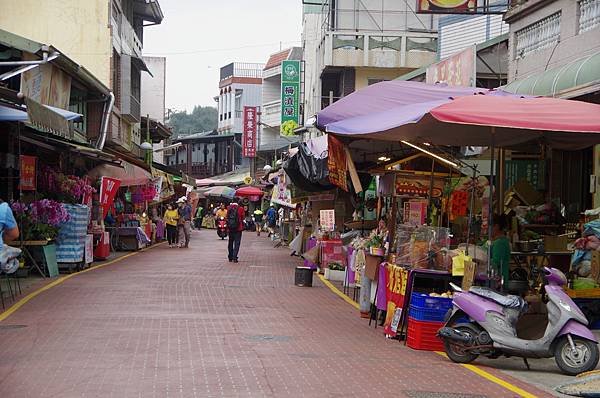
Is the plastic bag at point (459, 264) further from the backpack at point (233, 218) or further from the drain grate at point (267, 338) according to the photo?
the backpack at point (233, 218)

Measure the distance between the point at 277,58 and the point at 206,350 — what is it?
52.4 metres

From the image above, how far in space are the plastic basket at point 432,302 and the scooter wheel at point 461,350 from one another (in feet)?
2.59

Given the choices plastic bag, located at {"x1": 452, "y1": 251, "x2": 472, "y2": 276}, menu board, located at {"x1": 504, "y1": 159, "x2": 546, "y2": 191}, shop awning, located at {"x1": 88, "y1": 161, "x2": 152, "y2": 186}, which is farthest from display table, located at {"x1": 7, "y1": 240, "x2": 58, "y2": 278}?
plastic bag, located at {"x1": 452, "y1": 251, "x2": 472, "y2": 276}

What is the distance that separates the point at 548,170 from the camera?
51.4 feet

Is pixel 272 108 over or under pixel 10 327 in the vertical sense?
over

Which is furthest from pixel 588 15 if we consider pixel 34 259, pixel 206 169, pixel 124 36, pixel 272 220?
pixel 206 169

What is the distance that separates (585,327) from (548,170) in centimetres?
723

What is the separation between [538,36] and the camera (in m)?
16.4

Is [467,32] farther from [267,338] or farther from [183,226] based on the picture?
[267,338]

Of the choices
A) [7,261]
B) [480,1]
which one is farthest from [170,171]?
[7,261]

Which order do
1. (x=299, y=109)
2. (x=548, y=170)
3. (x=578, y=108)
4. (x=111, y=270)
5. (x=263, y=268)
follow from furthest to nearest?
(x=299, y=109) → (x=263, y=268) → (x=111, y=270) → (x=548, y=170) → (x=578, y=108)

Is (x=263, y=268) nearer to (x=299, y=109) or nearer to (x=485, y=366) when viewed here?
(x=485, y=366)

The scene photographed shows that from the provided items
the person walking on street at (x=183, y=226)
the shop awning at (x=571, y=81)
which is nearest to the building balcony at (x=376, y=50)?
the person walking on street at (x=183, y=226)

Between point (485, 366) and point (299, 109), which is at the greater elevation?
point (299, 109)
